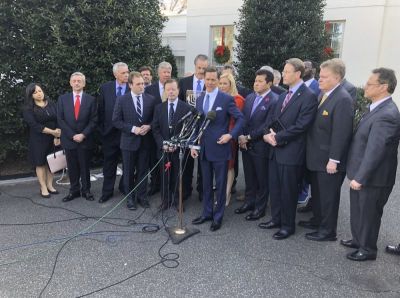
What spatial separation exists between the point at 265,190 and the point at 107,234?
2174 millimetres

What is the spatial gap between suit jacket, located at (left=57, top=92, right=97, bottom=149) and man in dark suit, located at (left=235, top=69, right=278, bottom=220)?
7.50ft

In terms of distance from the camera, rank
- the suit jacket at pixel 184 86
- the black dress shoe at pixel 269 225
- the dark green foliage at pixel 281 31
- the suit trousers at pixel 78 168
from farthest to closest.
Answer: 1. the dark green foliage at pixel 281 31
2. the suit jacket at pixel 184 86
3. the suit trousers at pixel 78 168
4. the black dress shoe at pixel 269 225

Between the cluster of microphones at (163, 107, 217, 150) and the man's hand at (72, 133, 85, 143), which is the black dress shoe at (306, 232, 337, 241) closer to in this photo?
the cluster of microphones at (163, 107, 217, 150)

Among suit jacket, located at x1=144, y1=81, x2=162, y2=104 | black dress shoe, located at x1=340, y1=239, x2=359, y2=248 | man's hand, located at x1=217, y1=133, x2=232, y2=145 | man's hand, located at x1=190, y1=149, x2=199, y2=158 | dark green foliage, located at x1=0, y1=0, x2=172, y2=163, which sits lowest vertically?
black dress shoe, located at x1=340, y1=239, x2=359, y2=248

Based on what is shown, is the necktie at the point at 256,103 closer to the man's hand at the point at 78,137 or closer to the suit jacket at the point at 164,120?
the suit jacket at the point at 164,120

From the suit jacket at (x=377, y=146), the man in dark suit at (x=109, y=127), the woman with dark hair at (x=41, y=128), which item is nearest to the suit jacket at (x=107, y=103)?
the man in dark suit at (x=109, y=127)

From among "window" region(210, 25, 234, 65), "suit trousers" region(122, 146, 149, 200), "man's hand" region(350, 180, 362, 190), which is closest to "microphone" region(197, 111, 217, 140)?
"suit trousers" region(122, 146, 149, 200)

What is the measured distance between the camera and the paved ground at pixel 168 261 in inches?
129

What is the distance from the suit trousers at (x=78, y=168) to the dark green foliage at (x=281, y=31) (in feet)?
17.5

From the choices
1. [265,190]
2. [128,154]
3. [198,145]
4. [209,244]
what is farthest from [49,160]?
[265,190]

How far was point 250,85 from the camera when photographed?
9359 millimetres

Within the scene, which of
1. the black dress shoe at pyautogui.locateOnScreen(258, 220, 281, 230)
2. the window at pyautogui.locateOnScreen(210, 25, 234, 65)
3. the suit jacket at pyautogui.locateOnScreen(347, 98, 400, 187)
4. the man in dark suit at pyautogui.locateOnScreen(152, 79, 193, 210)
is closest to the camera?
the suit jacket at pyautogui.locateOnScreen(347, 98, 400, 187)

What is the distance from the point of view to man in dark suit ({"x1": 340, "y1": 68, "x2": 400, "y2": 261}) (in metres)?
3.48

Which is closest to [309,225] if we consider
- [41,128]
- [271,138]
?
[271,138]
